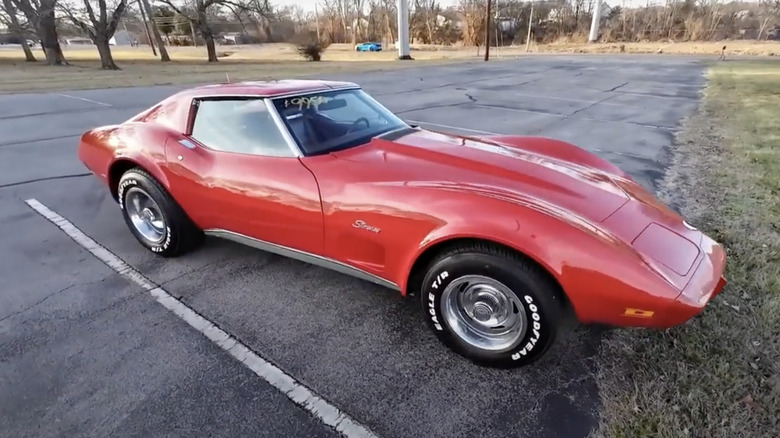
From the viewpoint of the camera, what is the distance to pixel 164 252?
3.43m

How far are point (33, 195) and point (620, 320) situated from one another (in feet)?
18.8

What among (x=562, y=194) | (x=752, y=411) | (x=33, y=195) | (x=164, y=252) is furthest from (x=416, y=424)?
(x=33, y=195)

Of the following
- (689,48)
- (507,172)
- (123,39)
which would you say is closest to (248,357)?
(507,172)

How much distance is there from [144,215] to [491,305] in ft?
9.78

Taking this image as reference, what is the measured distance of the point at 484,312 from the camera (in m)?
2.26

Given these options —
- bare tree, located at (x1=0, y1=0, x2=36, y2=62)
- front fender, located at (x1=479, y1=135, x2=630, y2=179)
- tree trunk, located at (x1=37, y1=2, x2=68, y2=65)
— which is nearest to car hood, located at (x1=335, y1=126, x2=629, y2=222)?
front fender, located at (x1=479, y1=135, x2=630, y2=179)

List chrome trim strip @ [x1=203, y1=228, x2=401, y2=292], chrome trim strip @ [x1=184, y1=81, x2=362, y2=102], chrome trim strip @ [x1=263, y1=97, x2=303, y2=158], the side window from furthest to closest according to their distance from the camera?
chrome trim strip @ [x1=184, y1=81, x2=362, y2=102]
the side window
chrome trim strip @ [x1=263, y1=97, x2=303, y2=158]
chrome trim strip @ [x1=203, y1=228, x2=401, y2=292]

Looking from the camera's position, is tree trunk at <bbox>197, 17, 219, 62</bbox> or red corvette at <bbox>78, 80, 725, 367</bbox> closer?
red corvette at <bbox>78, 80, 725, 367</bbox>

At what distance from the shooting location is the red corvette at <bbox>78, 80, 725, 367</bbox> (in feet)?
6.43

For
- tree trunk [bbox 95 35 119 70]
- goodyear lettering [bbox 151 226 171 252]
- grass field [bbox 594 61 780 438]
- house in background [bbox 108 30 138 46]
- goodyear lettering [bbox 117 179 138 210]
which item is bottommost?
grass field [bbox 594 61 780 438]

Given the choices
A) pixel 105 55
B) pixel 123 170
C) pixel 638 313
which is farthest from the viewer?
pixel 105 55

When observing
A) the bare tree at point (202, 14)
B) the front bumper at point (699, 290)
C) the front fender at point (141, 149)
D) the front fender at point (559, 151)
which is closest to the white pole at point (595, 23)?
the bare tree at point (202, 14)

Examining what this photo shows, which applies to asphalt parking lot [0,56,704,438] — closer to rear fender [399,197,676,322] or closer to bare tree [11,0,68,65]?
rear fender [399,197,676,322]

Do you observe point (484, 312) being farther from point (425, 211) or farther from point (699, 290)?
point (699, 290)
